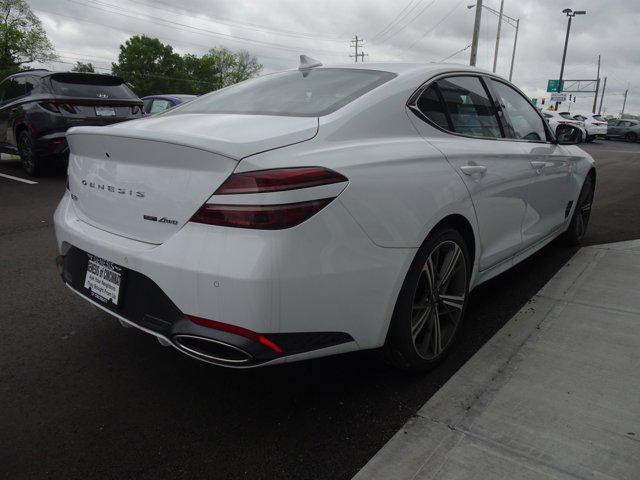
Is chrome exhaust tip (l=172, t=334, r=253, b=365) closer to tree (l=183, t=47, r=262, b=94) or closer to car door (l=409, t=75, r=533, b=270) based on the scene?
car door (l=409, t=75, r=533, b=270)

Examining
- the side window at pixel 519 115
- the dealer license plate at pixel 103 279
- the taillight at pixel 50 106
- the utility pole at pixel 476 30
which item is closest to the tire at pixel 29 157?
the taillight at pixel 50 106

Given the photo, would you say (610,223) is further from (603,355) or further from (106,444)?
(106,444)

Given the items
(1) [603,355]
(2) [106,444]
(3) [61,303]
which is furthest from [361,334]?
(3) [61,303]

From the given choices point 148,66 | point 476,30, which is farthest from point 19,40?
point 476,30

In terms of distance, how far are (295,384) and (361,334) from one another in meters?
0.61

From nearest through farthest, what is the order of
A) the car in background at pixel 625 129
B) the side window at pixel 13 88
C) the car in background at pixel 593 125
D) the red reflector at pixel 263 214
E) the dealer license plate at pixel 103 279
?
the red reflector at pixel 263 214 → the dealer license plate at pixel 103 279 → the side window at pixel 13 88 → the car in background at pixel 593 125 → the car in background at pixel 625 129

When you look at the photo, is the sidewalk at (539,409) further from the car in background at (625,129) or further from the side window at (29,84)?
the car in background at (625,129)

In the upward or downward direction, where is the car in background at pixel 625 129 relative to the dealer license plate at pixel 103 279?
upward

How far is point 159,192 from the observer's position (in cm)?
198

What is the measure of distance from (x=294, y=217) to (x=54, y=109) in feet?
23.7

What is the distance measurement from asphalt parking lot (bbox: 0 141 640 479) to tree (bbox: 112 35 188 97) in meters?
69.7

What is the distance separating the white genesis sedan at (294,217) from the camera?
1.79 m

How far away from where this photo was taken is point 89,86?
8.01 meters

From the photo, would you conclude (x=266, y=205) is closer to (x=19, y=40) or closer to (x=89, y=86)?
(x=89, y=86)
